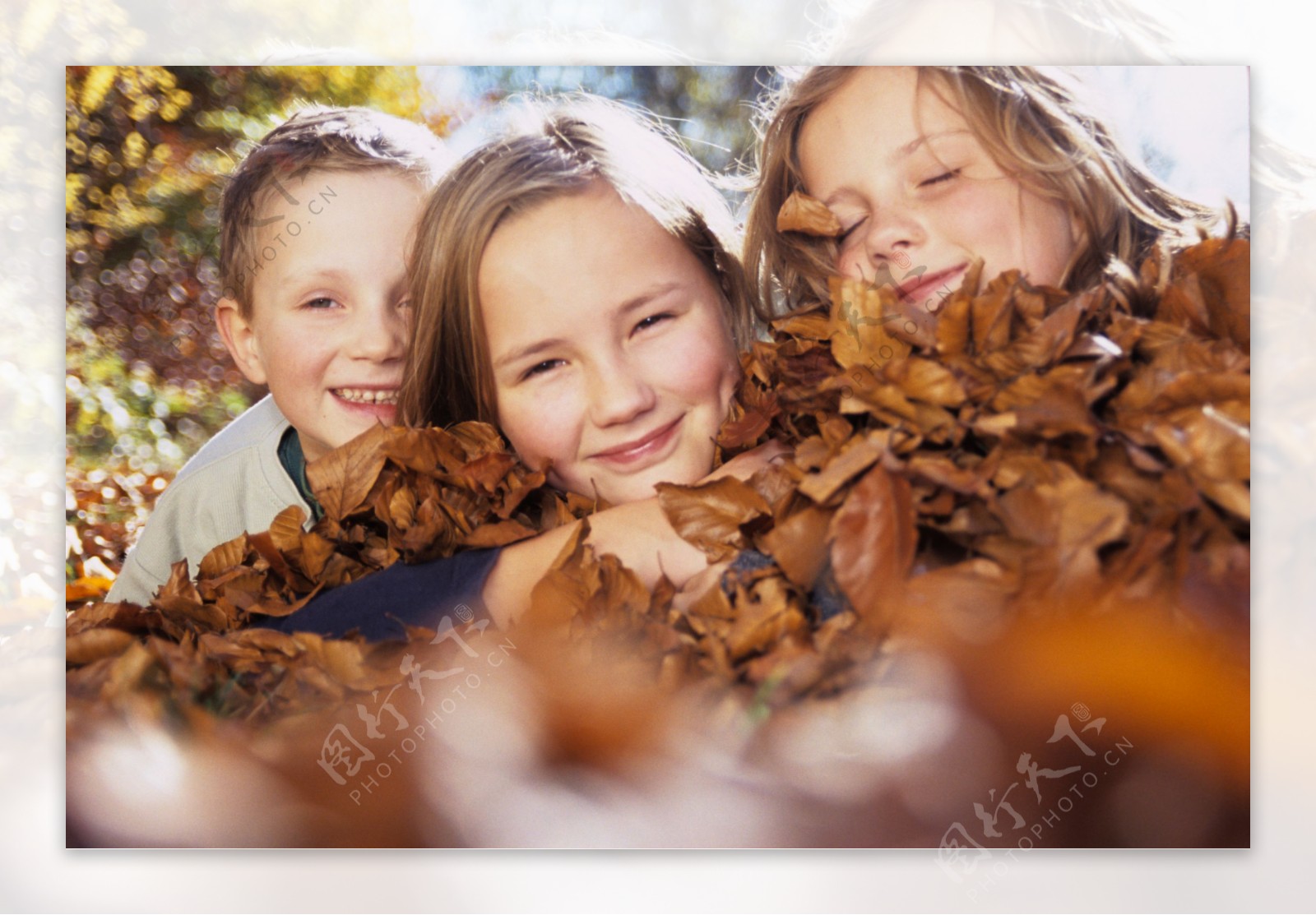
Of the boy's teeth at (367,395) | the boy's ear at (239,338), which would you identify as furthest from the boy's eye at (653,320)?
the boy's ear at (239,338)

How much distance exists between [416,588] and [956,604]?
0.49m

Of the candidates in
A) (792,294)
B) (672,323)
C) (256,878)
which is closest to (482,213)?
(672,323)

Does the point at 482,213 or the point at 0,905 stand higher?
the point at 482,213

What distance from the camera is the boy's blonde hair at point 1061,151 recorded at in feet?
3.05

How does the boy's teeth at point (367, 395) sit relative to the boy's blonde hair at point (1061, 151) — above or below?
below

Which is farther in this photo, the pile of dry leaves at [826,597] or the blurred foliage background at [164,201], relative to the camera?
the blurred foliage background at [164,201]

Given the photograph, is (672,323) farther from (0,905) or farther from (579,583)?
(0,905)

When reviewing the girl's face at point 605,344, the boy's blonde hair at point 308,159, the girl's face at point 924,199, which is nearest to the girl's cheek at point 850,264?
the girl's face at point 924,199

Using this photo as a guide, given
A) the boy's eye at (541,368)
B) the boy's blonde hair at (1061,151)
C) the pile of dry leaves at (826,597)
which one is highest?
the boy's blonde hair at (1061,151)

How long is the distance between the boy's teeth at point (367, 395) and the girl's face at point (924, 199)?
0.48m

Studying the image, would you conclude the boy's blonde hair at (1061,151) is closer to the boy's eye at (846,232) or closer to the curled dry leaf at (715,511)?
the boy's eye at (846,232)

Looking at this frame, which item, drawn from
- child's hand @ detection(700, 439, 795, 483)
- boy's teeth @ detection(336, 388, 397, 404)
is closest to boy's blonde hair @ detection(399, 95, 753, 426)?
boy's teeth @ detection(336, 388, 397, 404)

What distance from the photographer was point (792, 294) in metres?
0.96

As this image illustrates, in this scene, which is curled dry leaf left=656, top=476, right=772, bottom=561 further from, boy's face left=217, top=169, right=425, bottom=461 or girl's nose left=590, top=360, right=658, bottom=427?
boy's face left=217, top=169, right=425, bottom=461
